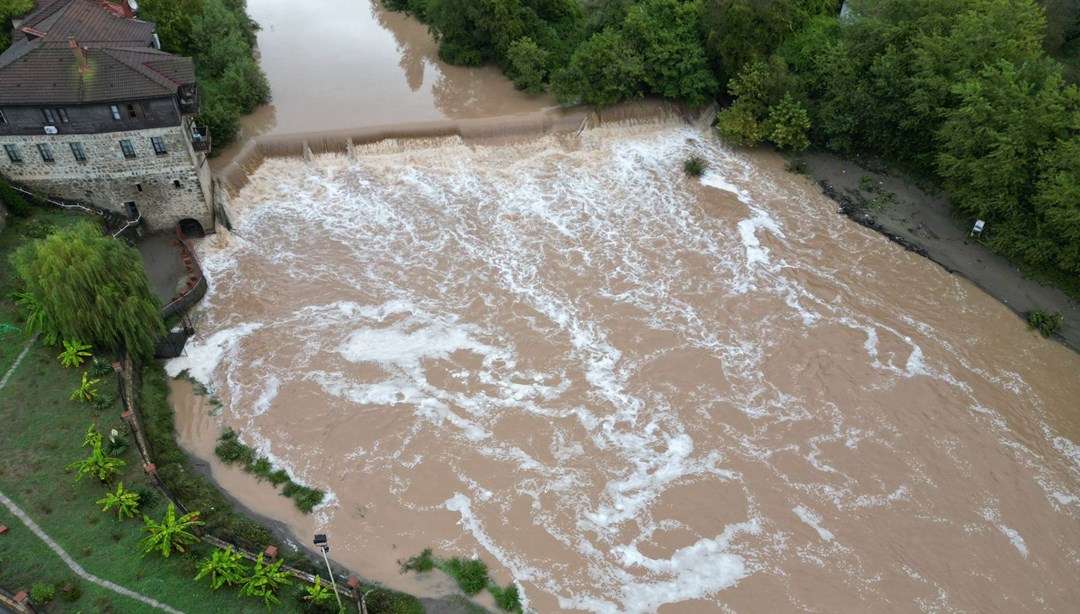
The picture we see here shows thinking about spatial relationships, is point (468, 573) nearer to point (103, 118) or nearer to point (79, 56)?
point (103, 118)

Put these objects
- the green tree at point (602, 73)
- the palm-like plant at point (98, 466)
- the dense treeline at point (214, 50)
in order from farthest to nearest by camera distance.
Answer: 1. the green tree at point (602, 73)
2. the dense treeline at point (214, 50)
3. the palm-like plant at point (98, 466)

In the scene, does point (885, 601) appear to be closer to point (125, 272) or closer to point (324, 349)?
point (324, 349)

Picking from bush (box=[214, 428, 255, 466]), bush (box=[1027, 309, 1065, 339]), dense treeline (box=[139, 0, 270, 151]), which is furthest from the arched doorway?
bush (box=[1027, 309, 1065, 339])

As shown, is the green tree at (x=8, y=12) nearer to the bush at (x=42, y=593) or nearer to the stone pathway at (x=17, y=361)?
the stone pathway at (x=17, y=361)

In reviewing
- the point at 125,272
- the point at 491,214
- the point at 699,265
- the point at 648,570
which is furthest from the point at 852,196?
the point at 125,272

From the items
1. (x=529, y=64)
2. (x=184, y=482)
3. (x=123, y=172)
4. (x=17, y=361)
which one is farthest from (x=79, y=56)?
(x=529, y=64)

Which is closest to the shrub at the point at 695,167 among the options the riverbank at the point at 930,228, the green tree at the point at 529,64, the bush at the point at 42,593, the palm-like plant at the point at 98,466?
the riverbank at the point at 930,228
